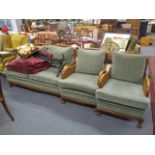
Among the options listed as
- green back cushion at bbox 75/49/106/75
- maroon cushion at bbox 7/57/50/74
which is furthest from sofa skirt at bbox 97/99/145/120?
maroon cushion at bbox 7/57/50/74

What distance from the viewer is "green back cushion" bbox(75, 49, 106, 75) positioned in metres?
2.83

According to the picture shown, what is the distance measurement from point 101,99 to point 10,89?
2060 millimetres

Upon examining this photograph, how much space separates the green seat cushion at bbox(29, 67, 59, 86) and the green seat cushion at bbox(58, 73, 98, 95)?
0.70 ft

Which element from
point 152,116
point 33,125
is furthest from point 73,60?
point 152,116

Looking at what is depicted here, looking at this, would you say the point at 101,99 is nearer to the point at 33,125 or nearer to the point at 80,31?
the point at 33,125

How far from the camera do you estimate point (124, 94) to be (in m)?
2.24

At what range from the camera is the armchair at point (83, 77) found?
2.59 meters

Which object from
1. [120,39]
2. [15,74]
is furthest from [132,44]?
[15,74]

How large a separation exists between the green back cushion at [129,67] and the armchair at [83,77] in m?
Result: 0.25

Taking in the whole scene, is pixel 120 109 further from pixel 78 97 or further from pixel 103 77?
pixel 78 97

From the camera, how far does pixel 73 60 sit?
3.25 m

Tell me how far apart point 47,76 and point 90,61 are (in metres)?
0.81

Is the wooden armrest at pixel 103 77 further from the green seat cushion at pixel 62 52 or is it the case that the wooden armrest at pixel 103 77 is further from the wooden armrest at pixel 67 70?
the green seat cushion at pixel 62 52

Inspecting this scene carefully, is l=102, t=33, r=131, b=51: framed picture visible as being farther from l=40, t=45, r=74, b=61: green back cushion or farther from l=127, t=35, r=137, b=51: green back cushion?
l=40, t=45, r=74, b=61: green back cushion
